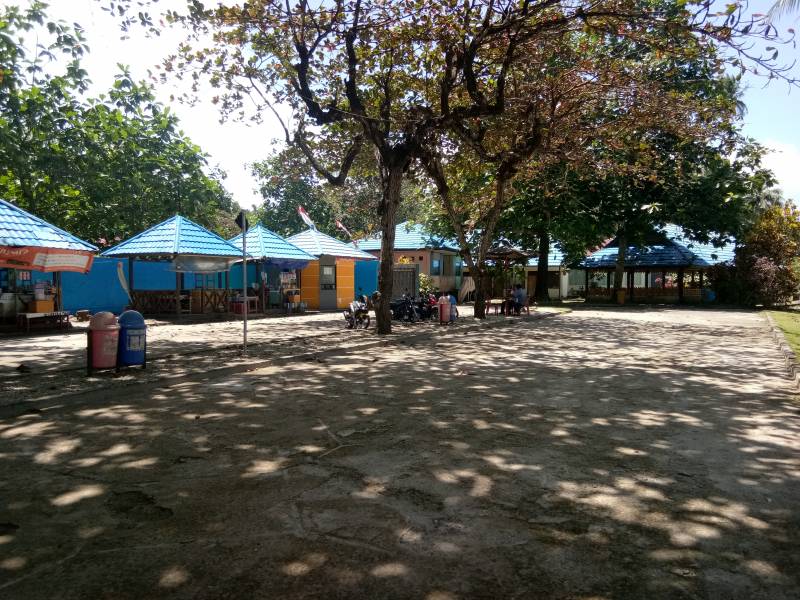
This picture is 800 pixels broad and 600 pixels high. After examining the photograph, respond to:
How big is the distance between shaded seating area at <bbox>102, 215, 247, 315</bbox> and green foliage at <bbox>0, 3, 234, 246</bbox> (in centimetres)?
787

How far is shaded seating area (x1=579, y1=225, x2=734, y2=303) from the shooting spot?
39000 millimetres

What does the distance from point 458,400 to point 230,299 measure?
60.3 feet

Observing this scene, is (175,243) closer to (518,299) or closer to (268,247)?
(268,247)

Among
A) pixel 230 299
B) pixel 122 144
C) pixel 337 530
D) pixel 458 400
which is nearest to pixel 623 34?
pixel 458 400

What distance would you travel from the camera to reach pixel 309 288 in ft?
94.7

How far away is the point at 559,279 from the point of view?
4747cm

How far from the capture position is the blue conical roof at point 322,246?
27344 mm

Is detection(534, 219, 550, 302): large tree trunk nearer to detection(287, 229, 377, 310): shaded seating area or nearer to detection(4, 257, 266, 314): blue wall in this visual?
detection(287, 229, 377, 310): shaded seating area

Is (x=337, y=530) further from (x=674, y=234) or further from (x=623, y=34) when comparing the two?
(x=674, y=234)

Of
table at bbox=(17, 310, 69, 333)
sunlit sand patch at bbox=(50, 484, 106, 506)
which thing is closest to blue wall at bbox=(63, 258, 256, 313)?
table at bbox=(17, 310, 69, 333)

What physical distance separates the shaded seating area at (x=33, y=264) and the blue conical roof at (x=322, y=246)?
1112 centimetres

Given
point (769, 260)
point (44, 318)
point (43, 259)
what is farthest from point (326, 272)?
point (769, 260)

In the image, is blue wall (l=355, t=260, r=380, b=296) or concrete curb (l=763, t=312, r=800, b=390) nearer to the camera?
concrete curb (l=763, t=312, r=800, b=390)

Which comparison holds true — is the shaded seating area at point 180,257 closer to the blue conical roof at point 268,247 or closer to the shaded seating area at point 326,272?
the blue conical roof at point 268,247
